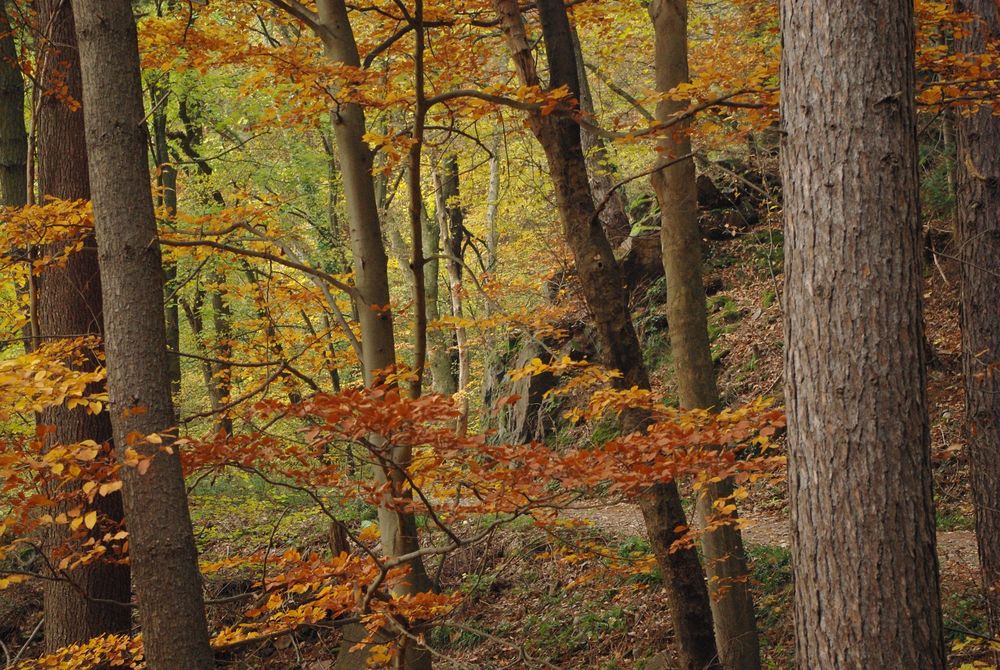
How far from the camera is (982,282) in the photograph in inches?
238

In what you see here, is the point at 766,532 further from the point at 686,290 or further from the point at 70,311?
A: the point at 70,311

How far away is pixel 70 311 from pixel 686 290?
480 centimetres

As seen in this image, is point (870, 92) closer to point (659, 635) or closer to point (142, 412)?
point (142, 412)

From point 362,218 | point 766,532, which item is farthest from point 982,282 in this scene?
point 362,218

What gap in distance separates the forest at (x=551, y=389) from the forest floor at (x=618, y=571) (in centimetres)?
4

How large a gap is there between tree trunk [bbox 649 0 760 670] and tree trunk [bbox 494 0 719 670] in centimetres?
57

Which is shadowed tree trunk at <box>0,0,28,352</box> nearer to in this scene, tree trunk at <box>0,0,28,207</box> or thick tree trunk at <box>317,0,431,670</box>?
tree trunk at <box>0,0,28,207</box>

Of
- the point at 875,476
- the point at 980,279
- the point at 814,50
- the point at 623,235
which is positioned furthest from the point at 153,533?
the point at 623,235

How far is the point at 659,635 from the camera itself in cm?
761

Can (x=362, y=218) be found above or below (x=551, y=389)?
above

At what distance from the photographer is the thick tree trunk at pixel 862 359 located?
3041mm

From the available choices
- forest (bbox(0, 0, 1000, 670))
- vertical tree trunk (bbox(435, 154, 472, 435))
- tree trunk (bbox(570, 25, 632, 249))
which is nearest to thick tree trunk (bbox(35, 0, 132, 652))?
forest (bbox(0, 0, 1000, 670))

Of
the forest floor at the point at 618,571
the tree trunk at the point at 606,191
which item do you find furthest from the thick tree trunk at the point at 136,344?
the tree trunk at the point at 606,191

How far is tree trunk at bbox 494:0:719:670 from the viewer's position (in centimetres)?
564
